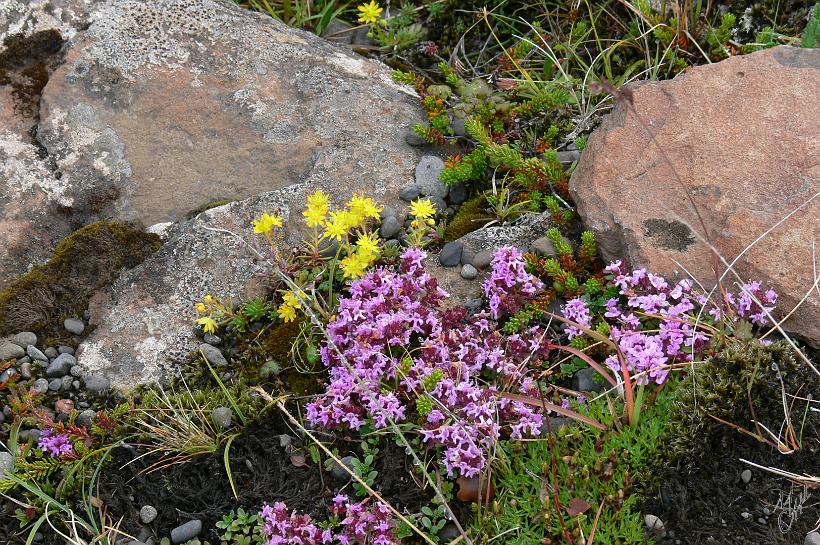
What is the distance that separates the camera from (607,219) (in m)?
4.80

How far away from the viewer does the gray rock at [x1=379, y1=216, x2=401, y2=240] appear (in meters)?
5.23

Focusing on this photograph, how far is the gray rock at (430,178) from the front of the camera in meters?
5.55

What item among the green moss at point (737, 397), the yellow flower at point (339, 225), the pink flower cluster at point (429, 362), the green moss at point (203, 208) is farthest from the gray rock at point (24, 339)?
the green moss at point (737, 397)

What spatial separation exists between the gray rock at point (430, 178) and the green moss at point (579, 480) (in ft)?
6.60

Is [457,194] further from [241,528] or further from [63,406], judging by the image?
[63,406]

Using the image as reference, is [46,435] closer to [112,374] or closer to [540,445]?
[112,374]

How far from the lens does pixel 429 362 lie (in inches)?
170

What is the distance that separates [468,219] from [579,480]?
202 cm

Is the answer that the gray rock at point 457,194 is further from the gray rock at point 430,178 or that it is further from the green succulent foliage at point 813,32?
the green succulent foliage at point 813,32

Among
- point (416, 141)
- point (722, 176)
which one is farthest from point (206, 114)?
point (722, 176)

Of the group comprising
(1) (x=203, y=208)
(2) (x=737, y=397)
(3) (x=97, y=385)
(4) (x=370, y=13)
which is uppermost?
(4) (x=370, y=13)

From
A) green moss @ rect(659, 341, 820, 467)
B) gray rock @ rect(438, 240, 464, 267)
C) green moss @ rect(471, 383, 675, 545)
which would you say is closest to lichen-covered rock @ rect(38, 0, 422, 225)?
gray rock @ rect(438, 240, 464, 267)

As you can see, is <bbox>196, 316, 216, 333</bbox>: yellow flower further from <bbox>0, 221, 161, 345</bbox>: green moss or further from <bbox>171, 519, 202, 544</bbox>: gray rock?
<bbox>171, 519, 202, 544</bbox>: gray rock

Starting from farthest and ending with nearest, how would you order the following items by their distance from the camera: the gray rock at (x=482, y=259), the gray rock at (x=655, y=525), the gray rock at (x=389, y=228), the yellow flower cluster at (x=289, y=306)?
the gray rock at (x=389, y=228), the gray rock at (x=482, y=259), the yellow flower cluster at (x=289, y=306), the gray rock at (x=655, y=525)
